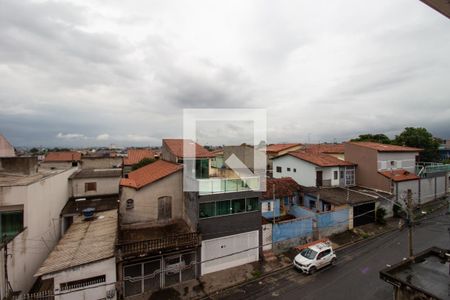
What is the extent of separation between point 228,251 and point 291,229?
564 cm

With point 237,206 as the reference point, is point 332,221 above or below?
below

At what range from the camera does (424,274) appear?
27.8 feet

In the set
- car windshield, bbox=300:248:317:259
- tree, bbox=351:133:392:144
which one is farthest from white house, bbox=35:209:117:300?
tree, bbox=351:133:392:144

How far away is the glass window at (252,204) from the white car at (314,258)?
176 inches

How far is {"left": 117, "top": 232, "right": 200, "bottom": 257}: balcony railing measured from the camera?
1216cm

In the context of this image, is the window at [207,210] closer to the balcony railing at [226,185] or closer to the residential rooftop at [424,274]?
the balcony railing at [226,185]

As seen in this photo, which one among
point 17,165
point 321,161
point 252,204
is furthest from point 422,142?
point 17,165

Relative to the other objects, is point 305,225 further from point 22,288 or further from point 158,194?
point 22,288

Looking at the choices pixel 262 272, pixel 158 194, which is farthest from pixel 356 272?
pixel 158 194

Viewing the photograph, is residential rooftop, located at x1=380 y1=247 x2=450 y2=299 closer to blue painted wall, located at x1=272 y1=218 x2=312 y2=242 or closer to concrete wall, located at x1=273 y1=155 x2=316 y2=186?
blue painted wall, located at x1=272 y1=218 x2=312 y2=242

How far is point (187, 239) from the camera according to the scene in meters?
13.5

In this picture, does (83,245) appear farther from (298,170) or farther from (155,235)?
(298,170)

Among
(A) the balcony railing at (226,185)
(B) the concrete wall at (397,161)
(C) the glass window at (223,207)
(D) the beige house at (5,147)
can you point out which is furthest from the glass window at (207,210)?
(D) the beige house at (5,147)

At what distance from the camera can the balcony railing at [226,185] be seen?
578 inches
